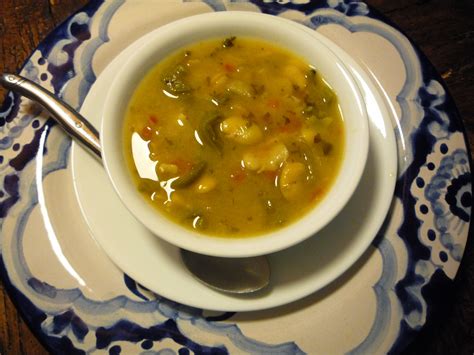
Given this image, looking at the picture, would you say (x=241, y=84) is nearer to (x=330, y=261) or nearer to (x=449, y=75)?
(x=330, y=261)

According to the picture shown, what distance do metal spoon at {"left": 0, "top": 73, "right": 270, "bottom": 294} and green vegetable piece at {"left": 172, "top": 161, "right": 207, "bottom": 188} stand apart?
1.05 feet

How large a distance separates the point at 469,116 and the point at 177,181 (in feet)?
5.88

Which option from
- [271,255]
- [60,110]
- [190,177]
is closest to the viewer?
[190,177]

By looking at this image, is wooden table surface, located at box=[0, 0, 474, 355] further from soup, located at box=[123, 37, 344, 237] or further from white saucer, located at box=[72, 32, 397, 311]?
soup, located at box=[123, 37, 344, 237]

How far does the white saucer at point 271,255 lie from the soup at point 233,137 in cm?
22

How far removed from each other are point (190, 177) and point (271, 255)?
53 cm

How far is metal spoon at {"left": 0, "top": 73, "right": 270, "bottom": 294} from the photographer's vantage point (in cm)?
200

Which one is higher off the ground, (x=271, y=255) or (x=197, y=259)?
(x=197, y=259)

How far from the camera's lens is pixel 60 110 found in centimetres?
227

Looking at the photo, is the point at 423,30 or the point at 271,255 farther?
the point at 423,30

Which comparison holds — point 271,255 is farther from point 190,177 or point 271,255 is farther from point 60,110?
point 60,110

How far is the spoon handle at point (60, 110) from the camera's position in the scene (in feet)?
7.25

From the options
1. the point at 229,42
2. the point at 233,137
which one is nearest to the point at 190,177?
the point at 233,137

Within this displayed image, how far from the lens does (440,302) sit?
6.65 ft
